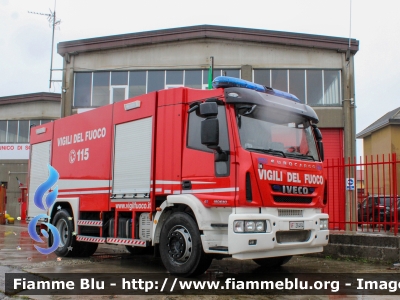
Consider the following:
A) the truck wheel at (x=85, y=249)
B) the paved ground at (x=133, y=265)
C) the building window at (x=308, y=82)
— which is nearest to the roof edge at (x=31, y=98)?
the building window at (x=308, y=82)

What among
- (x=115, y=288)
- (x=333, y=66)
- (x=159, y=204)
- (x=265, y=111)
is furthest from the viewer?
(x=333, y=66)

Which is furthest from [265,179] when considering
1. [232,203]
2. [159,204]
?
[159,204]

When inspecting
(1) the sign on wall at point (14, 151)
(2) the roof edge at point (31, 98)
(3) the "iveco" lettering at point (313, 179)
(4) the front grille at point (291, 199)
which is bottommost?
(4) the front grille at point (291, 199)

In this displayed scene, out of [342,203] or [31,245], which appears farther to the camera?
→ [31,245]

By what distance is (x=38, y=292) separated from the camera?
616 cm

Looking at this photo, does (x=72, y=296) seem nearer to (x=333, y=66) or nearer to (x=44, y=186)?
(x=44, y=186)

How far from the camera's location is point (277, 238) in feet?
22.1

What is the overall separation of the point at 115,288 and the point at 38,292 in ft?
3.36

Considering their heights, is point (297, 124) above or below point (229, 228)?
above

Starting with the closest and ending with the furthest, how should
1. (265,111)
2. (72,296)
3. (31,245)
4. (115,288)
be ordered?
(72,296), (115,288), (265,111), (31,245)

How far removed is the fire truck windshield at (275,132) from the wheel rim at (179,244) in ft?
5.42

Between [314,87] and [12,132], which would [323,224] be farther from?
[12,132]

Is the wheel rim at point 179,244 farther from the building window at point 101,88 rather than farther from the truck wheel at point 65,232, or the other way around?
the building window at point 101,88

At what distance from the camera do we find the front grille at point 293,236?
6789 millimetres
